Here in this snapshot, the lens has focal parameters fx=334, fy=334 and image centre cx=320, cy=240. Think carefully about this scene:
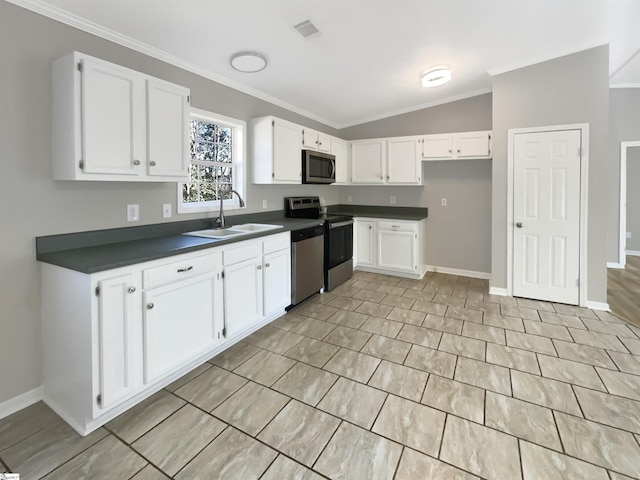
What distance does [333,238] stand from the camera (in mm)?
4332

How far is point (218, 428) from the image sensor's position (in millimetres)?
1878

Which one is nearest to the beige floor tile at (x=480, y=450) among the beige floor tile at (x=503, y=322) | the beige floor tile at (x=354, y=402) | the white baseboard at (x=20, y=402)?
the beige floor tile at (x=354, y=402)

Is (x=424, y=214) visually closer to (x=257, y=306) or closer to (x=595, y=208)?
(x=595, y=208)

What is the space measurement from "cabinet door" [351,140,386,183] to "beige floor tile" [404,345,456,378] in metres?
3.13

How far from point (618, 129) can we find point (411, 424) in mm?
5894

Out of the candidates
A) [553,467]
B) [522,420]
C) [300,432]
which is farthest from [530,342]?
[300,432]

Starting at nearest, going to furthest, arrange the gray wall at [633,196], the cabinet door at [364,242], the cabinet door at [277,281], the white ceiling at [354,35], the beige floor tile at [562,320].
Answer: the white ceiling at [354,35]
the cabinet door at [277,281]
the beige floor tile at [562,320]
the cabinet door at [364,242]
the gray wall at [633,196]

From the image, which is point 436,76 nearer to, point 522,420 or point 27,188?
point 522,420

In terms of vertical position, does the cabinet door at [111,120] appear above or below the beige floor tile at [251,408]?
above

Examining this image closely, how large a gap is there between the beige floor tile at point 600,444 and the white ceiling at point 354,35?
9.75ft

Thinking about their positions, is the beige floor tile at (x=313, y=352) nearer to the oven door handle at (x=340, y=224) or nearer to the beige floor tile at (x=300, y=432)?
the beige floor tile at (x=300, y=432)

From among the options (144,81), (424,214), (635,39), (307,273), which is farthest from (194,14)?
(635,39)

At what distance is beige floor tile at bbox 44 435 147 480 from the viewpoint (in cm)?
156

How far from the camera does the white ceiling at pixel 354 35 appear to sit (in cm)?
230
